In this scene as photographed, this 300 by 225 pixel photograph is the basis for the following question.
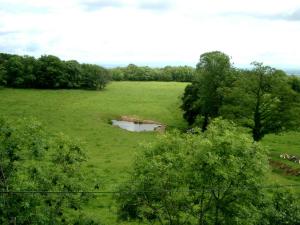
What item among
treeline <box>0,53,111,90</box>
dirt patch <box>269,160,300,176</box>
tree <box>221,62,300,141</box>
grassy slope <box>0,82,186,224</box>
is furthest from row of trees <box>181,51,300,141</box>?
treeline <box>0,53,111,90</box>

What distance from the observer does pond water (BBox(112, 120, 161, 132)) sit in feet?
250

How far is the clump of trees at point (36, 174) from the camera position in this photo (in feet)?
66.4

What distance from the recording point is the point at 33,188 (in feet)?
67.5

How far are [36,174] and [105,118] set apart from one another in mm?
58346

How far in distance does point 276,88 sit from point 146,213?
109 ft

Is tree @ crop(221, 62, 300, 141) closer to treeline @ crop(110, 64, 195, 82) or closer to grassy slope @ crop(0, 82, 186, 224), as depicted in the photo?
grassy slope @ crop(0, 82, 186, 224)

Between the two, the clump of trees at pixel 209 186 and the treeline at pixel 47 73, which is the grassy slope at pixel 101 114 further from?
the clump of trees at pixel 209 186

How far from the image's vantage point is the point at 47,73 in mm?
112250

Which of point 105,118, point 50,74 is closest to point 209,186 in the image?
point 105,118

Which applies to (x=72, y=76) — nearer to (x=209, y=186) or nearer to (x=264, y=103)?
(x=264, y=103)

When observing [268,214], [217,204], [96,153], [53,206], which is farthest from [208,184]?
[96,153]

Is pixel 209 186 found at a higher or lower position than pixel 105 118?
higher

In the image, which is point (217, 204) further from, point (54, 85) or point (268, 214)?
point (54, 85)

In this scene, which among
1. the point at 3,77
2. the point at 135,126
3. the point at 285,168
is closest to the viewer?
the point at 285,168
